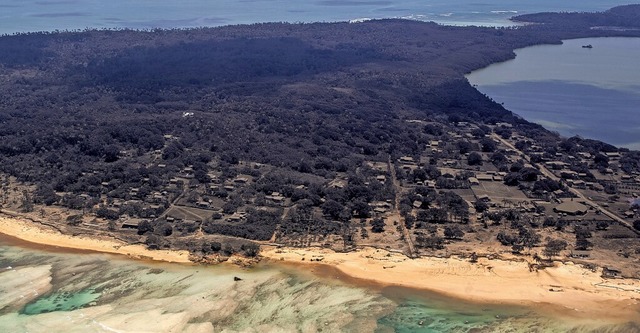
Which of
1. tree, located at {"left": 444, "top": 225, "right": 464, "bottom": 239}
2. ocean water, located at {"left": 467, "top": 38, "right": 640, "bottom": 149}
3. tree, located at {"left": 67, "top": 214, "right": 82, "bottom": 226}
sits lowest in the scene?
tree, located at {"left": 444, "top": 225, "right": 464, "bottom": 239}

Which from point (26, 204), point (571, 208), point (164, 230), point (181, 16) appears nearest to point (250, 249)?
point (164, 230)

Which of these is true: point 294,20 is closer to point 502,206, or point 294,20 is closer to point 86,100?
point 86,100

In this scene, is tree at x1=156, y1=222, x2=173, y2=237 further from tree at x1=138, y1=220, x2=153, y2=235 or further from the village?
tree at x1=138, y1=220, x2=153, y2=235

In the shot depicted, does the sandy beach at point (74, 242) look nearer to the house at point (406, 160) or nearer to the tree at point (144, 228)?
the tree at point (144, 228)

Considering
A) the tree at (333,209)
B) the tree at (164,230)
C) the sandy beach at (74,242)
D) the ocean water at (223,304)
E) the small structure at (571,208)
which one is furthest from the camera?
the small structure at (571,208)

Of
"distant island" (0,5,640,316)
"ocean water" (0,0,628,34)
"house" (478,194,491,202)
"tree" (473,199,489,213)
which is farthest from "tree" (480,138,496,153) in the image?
"ocean water" (0,0,628,34)

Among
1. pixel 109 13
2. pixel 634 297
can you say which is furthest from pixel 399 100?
pixel 109 13

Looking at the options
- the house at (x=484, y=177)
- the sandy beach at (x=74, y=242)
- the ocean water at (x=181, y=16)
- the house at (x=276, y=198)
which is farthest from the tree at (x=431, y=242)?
the ocean water at (x=181, y=16)
